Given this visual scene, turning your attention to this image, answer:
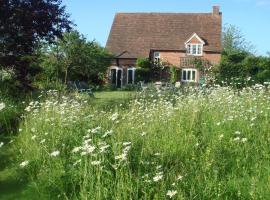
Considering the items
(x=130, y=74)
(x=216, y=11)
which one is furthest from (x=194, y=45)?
(x=130, y=74)

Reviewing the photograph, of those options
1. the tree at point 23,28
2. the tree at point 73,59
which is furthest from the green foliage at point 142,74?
the tree at point 23,28

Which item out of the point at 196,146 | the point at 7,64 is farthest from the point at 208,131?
the point at 7,64

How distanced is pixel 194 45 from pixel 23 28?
3675cm

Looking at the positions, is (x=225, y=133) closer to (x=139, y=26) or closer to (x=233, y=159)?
(x=233, y=159)

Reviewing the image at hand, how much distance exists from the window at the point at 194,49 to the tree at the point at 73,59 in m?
13.9

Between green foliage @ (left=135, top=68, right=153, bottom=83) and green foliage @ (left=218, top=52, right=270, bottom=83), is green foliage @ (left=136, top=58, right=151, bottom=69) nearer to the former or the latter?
green foliage @ (left=135, top=68, right=153, bottom=83)

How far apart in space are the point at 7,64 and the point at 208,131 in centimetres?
947

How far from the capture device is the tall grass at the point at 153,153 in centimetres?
565

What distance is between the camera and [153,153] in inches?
280

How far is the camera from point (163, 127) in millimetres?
8562

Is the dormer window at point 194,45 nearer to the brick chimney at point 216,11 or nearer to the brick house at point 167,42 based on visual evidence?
the brick house at point 167,42

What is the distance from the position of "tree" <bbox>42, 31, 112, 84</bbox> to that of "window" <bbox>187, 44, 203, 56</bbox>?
13.9 metres

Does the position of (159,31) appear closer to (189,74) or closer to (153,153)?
(189,74)

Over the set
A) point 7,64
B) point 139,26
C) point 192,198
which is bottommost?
point 192,198
